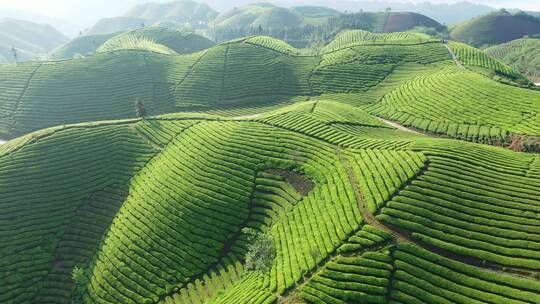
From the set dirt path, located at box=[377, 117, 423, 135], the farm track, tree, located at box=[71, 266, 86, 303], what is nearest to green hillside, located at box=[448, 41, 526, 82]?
dirt path, located at box=[377, 117, 423, 135]

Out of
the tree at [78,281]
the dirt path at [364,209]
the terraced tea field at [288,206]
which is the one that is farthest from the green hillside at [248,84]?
the tree at [78,281]

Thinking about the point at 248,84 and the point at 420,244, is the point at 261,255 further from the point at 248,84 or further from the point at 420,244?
the point at 248,84

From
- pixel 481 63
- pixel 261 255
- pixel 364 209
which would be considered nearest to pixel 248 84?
pixel 481 63

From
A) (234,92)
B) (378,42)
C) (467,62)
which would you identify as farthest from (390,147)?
(378,42)

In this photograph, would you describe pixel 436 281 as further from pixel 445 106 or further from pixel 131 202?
pixel 445 106

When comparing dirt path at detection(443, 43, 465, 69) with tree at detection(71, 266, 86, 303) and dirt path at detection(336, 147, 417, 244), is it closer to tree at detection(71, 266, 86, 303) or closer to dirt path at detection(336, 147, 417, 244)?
dirt path at detection(336, 147, 417, 244)

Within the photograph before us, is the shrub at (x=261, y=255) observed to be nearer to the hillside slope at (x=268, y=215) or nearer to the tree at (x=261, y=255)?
the tree at (x=261, y=255)
